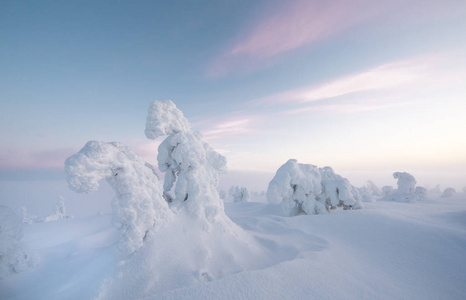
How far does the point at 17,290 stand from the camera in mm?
6055

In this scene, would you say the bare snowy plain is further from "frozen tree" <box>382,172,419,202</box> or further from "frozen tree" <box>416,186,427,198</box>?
"frozen tree" <box>416,186,427,198</box>

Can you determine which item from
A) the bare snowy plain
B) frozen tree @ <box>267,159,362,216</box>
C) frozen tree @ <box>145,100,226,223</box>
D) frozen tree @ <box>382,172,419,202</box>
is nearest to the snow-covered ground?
the bare snowy plain

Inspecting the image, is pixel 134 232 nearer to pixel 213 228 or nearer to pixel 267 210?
pixel 213 228

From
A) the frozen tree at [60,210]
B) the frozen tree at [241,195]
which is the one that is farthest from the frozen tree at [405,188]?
the frozen tree at [60,210]

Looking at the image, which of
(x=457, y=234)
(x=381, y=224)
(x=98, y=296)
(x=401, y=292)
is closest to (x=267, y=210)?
(x=381, y=224)

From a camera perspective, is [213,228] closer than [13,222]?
No

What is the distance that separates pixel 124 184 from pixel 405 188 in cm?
3443

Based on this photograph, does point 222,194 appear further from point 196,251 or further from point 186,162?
point 196,251

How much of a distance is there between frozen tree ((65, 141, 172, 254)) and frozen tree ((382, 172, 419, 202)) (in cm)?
3202

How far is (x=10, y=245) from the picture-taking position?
621cm

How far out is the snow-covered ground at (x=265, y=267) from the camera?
176 inches

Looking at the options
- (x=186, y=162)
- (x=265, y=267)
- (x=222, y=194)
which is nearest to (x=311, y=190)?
(x=265, y=267)

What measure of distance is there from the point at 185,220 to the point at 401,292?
22.0 feet

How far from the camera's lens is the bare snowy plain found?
4.71m
